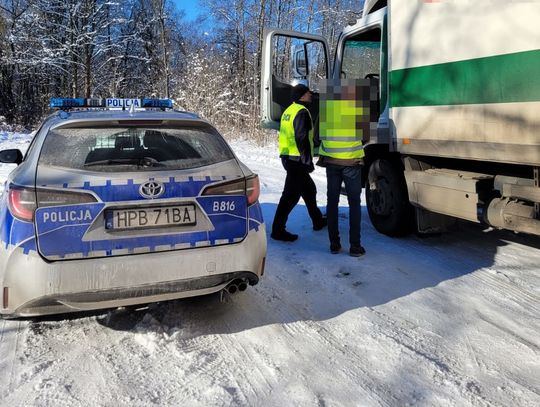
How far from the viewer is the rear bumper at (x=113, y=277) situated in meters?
2.65

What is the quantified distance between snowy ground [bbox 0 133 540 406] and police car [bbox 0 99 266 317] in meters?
0.37

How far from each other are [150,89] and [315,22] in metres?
14.2

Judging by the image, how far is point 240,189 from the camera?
3152 millimetres

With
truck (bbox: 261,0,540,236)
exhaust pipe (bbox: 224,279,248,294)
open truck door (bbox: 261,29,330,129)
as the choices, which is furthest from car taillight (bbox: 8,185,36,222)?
open truck door (bbox: 261,29,330,129)

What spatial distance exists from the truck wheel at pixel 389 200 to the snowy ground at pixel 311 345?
968 millimetres

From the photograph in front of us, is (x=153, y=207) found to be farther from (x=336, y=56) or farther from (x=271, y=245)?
(x=336, y=56)

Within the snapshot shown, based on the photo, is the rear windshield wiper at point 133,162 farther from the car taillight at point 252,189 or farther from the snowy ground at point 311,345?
the snowy ground at point 311,345

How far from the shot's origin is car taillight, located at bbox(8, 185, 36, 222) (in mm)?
2658

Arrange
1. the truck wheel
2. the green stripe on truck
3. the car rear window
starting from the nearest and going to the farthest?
the car rear window → the green stripe on truck → the truck wheel

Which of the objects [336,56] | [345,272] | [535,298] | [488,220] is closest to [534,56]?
[488,220]

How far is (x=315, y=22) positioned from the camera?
102 feet

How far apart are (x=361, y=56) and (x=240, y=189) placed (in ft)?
13.8

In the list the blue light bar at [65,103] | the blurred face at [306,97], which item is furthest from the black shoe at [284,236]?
the blue light bar at [65,103]

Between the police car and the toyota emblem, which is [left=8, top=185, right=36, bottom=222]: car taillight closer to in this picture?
the police car
